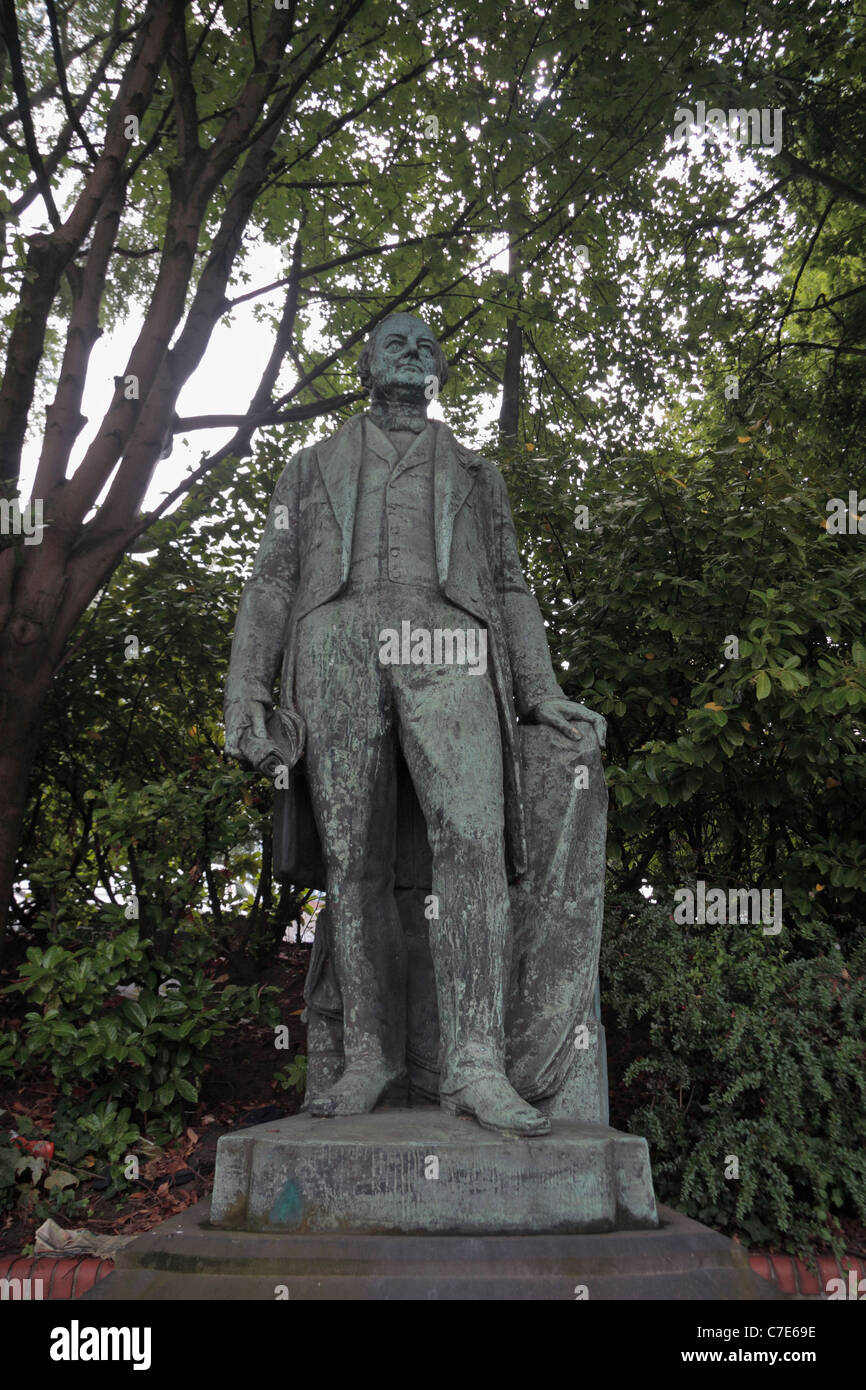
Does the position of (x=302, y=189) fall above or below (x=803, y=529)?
above

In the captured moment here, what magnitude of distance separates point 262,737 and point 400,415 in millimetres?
1418

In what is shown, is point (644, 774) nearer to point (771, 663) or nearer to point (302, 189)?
point (771, 663)

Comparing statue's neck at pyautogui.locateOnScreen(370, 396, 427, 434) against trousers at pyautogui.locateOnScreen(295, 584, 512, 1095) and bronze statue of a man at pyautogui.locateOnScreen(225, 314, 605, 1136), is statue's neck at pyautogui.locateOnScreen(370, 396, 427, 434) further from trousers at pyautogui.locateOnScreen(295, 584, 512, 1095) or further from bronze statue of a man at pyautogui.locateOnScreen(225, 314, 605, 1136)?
trousers at pyautogui.locateOnScreen(295, 584, 512, 1095)

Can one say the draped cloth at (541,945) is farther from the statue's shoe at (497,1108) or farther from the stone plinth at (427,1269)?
the stone plinth at (427,1269)

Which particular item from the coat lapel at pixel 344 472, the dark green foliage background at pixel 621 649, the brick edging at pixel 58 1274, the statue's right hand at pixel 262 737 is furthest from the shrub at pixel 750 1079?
the coat lapel at pixel 344 472

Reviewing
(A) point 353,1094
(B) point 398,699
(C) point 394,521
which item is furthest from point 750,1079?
(C) point 394,521

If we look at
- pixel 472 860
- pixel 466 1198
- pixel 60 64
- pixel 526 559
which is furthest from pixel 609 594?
pixel 60 64

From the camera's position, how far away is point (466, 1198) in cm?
245

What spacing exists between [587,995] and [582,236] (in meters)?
5.86

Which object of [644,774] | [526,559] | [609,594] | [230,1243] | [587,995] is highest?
[526,559]

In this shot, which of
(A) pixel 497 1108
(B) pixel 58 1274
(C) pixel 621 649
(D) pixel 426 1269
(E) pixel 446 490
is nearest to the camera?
(D) pixel 426 1269

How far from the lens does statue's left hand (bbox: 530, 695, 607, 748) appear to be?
3.49 meters

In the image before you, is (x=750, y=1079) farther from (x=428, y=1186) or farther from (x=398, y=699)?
(x=398, y=699)

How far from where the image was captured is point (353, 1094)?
2.97m
